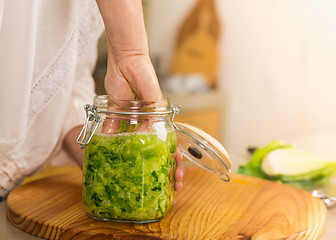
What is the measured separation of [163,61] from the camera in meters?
3.69

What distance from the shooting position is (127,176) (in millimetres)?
623

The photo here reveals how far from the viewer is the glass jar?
62cm

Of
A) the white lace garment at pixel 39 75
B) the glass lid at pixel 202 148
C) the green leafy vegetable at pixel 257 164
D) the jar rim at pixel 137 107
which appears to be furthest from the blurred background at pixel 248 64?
the jar rim at pixel 137 107

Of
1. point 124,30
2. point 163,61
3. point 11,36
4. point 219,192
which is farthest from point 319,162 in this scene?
point 163,61

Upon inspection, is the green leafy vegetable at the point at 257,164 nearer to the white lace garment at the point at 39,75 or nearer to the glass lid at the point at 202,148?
the glass lid at the point at 202,148

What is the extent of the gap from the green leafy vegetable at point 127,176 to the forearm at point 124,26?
13 centimetres

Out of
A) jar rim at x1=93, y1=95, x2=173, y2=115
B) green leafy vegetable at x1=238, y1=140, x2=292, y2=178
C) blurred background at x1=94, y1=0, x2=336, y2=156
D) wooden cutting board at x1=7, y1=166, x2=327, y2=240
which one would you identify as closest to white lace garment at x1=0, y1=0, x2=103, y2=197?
wooden cutting board at x1=7, y1=166, x2=327, y2=240

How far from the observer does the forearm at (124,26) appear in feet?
2.10

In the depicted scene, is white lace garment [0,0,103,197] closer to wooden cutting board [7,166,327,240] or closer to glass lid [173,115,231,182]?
wooden cutting board [7,166,327,240]

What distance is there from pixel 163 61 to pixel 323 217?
304cm

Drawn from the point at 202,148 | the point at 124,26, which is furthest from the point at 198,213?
the point at 124,26

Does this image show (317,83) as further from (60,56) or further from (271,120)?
(60,56)

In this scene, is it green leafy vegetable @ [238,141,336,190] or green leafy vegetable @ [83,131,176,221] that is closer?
green leafy vegetable @ [83,131,176,221]

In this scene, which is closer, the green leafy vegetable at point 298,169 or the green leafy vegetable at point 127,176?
the green leafy vegetable at point 127,176
